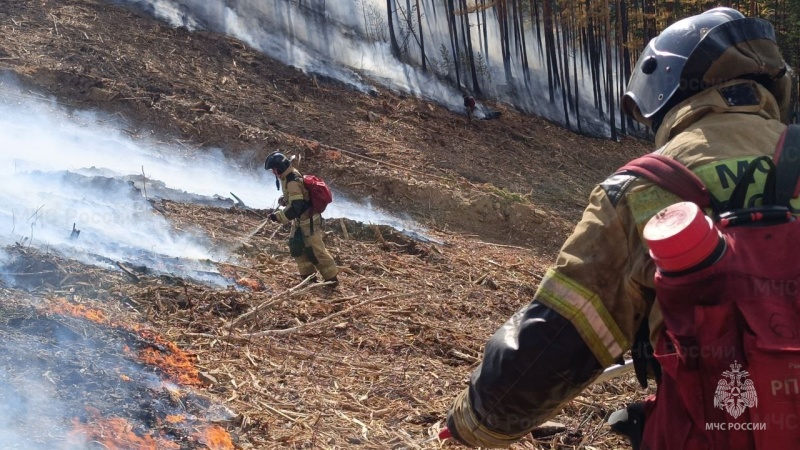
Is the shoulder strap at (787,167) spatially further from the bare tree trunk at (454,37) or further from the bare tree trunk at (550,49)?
the bare tree trunk at (550,49)

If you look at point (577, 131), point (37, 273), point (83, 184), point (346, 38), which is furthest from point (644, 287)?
point (577, 131)

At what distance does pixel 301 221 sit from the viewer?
28.7 feet

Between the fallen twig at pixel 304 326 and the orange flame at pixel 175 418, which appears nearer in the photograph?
the orange flame at pixel 175 418

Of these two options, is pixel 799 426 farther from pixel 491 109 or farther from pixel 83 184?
pixel 491 109

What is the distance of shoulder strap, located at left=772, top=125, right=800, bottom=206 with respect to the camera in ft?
5.48

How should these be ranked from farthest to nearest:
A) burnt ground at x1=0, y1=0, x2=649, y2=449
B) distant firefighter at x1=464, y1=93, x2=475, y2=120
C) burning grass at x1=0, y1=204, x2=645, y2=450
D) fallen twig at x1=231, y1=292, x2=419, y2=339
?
distant firefighter at x1=464, y1=93, x2=475, y2=120 < fallen twig at x1=231, y1=292, x2=419, y2=339 < burnt ground at x1=0, y1=0, x2=649, y2=449 < burning grass at x1=0, y1=204, x2=645, y2=450

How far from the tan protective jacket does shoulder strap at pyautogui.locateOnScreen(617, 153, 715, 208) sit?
0.7 inches

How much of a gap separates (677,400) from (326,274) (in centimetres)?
712

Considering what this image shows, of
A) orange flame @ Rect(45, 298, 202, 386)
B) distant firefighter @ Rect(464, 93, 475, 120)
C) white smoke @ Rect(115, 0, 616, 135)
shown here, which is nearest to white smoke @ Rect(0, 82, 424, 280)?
orange flame @ Rect(45, 298, 202, 386)

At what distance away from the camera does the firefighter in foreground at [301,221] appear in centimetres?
852

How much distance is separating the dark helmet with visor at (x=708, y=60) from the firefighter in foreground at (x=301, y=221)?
261 inches

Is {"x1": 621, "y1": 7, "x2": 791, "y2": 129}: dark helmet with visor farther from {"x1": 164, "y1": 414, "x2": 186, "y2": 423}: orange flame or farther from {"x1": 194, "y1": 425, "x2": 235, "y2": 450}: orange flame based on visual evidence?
{"x1": 164, "y1": 414, "x2": 186, "y2": 423}: orange flame

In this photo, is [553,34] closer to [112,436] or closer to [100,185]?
[100,185]

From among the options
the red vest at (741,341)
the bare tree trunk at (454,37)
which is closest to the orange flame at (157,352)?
the red vest at (741,341)
